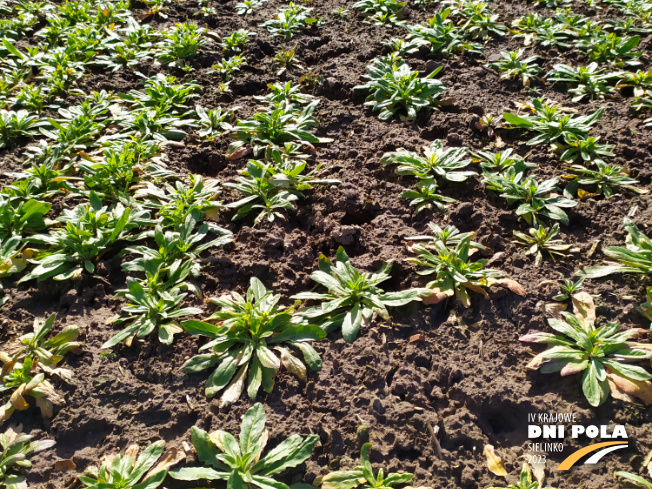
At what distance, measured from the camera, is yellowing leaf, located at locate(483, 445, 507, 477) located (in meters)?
2.11

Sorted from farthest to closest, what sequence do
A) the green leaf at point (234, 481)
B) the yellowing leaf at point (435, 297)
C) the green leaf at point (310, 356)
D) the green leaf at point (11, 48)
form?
the green leaf at point (11, 48), the yellowing leaf at point (435, 297), the green leaf at point (310, 356), the green leaf at point (234, 481)

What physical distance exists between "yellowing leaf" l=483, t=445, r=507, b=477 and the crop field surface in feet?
0.05

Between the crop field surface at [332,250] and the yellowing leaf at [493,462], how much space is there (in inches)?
0.6

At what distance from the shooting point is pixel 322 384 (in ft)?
8.02

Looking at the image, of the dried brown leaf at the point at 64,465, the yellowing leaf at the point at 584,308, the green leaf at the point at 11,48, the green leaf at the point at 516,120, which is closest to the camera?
the dried brown leaf at the point at 64,465

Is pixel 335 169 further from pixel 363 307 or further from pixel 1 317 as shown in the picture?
pixel 1 317

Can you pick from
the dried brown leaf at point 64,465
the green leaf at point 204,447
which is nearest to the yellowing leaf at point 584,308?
the green leaf at point 204,447

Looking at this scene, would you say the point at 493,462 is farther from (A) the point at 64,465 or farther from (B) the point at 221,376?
(A) the point at 64,465

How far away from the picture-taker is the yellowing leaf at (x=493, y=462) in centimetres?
211

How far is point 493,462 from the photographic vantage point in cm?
215

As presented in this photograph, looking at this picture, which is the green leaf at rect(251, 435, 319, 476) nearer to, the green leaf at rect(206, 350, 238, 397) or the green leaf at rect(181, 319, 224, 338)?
the green leaf at rect(206, 350, 238, 397)

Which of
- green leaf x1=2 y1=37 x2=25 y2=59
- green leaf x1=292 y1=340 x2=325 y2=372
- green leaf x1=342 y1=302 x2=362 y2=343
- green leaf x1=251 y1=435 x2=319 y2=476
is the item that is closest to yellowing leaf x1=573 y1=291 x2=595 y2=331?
green leaf x1=342 y1=302 x2=362 y2=343

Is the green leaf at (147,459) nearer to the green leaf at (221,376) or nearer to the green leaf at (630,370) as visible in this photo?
the green leaf at (221,376)

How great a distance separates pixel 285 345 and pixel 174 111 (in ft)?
8.40
